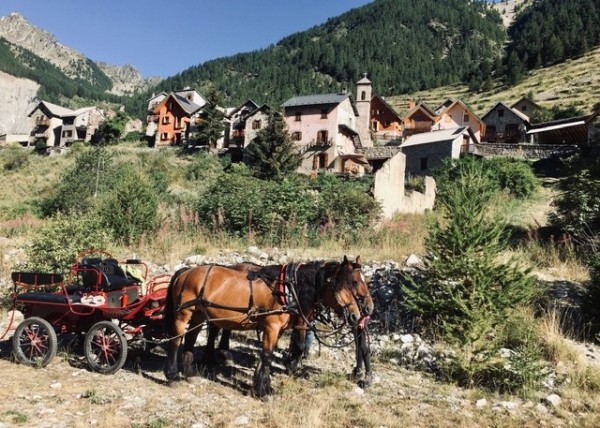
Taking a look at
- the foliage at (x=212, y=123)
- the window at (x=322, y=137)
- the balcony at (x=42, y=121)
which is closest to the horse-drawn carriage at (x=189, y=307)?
the window at (x=322, y=137)

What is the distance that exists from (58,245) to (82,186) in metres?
16.1

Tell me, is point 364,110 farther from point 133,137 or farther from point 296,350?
point 296,350

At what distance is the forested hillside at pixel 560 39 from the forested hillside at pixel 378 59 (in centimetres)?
976

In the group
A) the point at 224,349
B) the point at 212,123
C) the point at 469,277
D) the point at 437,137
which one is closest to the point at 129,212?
the point at 224,349

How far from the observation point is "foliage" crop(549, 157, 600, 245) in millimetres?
13431

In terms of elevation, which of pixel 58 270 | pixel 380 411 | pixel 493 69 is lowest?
pixel 380 411

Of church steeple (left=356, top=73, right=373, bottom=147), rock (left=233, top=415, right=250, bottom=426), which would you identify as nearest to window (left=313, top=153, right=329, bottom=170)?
church steeple (left=356, top=73, right=373, bottom=147)

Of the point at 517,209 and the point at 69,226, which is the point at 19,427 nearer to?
the point at 69,226

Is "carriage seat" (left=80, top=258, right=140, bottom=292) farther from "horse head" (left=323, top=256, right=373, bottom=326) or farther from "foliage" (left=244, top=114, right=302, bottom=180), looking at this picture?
"foliage" (left=244, top=114, right=302, bottom=180)

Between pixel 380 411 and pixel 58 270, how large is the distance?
7.66m

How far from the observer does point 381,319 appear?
8.55 m

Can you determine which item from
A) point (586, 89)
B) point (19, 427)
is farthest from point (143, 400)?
point (586, 89)

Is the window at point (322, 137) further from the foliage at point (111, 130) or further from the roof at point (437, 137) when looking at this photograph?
the foliage at point (111, 130)

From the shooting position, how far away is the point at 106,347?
6.27 meters
